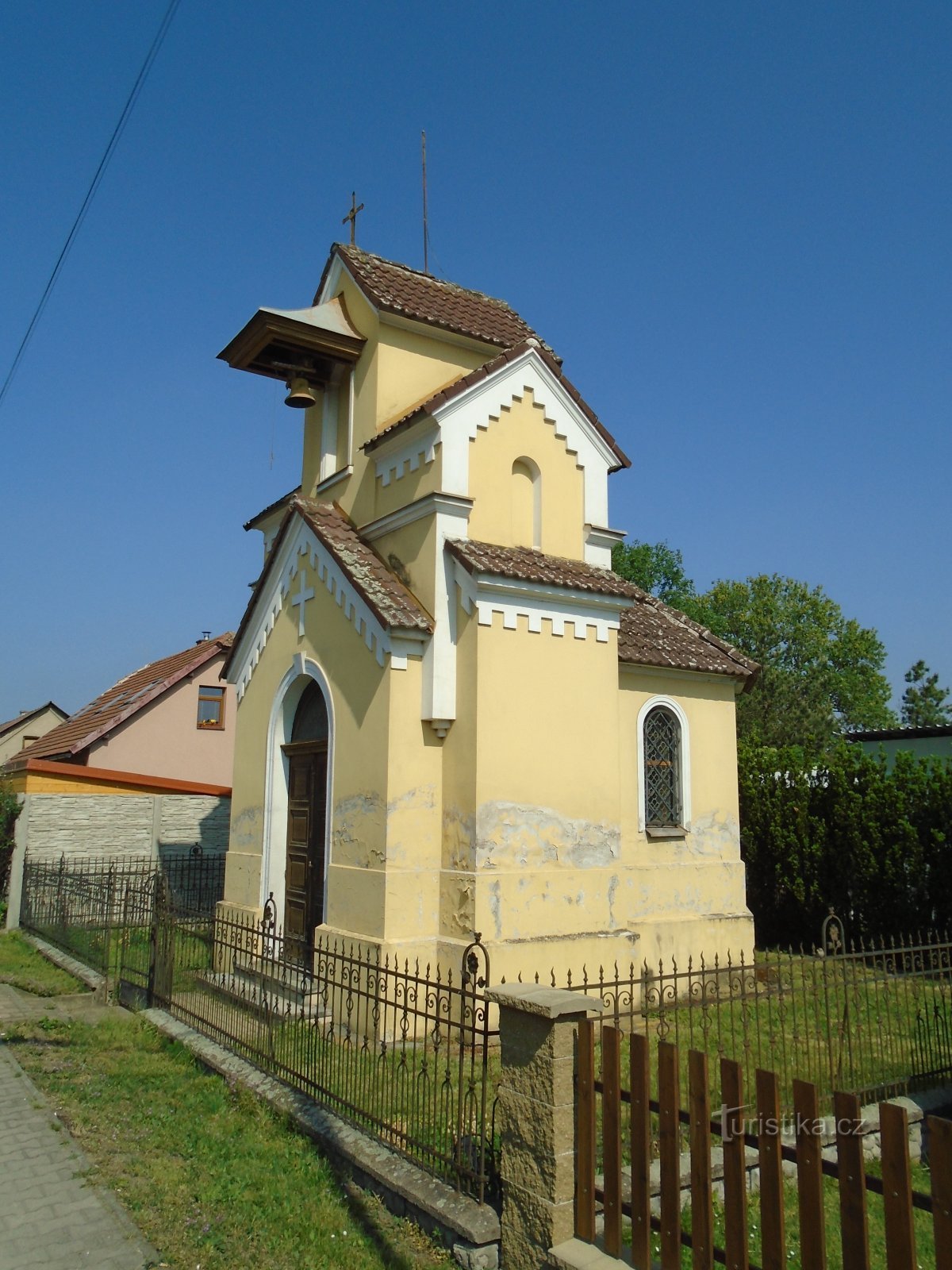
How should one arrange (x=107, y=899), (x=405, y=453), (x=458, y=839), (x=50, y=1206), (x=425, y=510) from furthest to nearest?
(x=107, y=899) → (x=405, y=453) → (x=425, y=510) → (x=458, y=839) → (x=50, y=1206)

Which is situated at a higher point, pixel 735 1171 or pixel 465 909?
pixel 465 909

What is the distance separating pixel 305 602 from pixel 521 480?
3124 millimetres

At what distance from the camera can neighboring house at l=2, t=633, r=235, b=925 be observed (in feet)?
60.6

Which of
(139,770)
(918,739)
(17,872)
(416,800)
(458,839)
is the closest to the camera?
(458,839)

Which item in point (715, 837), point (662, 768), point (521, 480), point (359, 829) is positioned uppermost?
point (521, 480)

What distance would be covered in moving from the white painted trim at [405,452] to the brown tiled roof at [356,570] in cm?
88

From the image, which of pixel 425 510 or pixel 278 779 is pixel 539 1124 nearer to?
pixel 425 510

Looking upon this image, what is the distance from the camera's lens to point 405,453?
1166cm

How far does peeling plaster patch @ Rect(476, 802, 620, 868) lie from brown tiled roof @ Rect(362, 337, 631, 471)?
14.9 ft

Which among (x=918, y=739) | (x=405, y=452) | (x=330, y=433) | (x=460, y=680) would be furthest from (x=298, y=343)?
(x=918, y=739)

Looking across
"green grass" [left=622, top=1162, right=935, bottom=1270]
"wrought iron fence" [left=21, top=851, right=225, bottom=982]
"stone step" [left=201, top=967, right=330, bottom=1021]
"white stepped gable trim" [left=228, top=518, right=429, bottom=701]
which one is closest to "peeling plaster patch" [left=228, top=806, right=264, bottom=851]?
"wrought iron fence" [left=21, top=851, right=225, bottom=982]

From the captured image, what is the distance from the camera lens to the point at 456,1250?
198 inches

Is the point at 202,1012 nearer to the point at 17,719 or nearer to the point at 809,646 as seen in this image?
the point at 809,646

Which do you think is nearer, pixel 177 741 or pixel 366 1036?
pixel 366 1036
